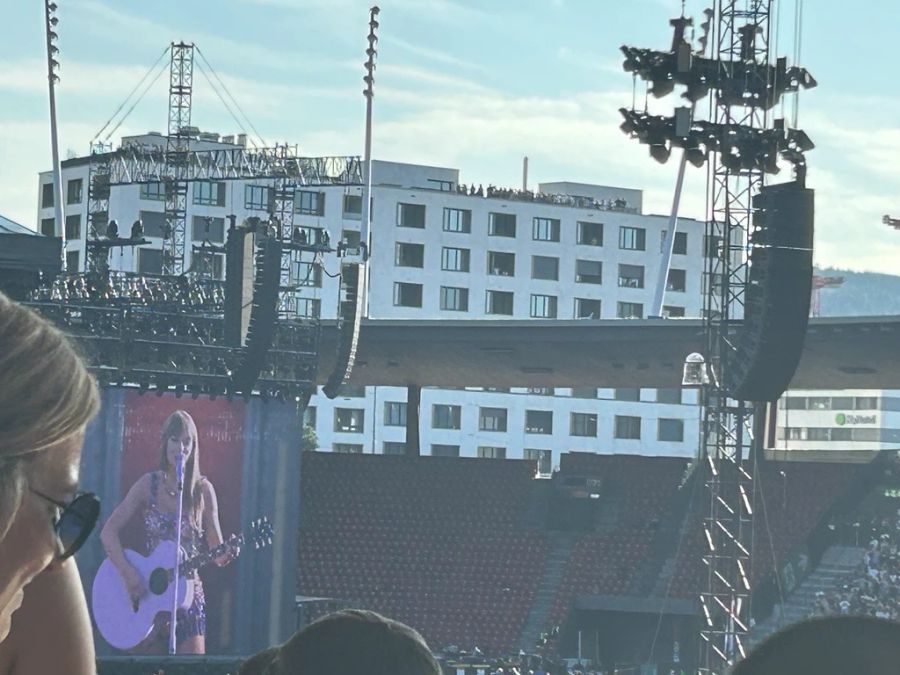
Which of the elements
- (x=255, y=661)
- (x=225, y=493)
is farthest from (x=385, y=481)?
(x=255, y=661)

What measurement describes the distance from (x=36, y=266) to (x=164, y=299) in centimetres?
308

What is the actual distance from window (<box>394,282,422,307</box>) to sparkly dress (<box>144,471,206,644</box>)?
144 feet

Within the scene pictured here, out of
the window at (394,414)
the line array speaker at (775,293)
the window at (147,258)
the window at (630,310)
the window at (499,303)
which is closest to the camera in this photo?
the line array speaker at (775,293)

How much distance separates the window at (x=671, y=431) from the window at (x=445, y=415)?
31.8 ft

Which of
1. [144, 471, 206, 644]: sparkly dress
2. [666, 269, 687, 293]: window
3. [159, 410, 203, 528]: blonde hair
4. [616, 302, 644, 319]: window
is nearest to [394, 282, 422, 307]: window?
[616, 302, 644, 319]: window

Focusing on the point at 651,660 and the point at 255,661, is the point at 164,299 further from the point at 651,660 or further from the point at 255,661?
the point at 255,661

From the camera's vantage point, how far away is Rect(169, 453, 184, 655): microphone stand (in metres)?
31.9

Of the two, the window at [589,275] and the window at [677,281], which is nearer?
the window at [589,275]

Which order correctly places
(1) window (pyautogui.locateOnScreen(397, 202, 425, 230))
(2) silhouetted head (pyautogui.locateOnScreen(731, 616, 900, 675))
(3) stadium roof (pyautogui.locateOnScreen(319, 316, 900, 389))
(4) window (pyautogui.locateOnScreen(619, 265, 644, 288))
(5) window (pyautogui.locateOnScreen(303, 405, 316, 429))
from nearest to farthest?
(2) silhouetted head (pyautogui.locateOnScreen(731, 616, 900, 675))
(3) stadium roof (pyautogui.locateOnScreen(319, 316, 900, 389))
(5) window (pyautogui.locateOnScreen(303, 405, 316, 429))
(1) window (pyautogui.locateOnScreen(397, 202, 425, 230))
(4) window (pyautogui.locateOnScreen(619, 265, 644, 288))

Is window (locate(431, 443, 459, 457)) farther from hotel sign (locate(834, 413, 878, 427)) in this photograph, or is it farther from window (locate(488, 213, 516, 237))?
hotel sign (locate(834, 413, 878, 427))

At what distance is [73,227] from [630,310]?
25.2 meters

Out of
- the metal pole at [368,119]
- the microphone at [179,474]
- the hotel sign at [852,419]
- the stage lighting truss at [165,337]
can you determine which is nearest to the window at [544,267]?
the metal pole at [368,119]

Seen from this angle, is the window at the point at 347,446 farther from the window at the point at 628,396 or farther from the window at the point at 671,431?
the window at the point at 671,431

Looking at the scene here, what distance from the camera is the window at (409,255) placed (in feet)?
247
